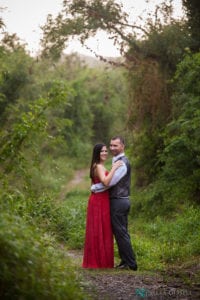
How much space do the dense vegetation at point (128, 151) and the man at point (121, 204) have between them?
0.44 meters

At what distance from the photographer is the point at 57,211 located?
43.2ft

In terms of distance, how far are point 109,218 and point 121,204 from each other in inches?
12.0

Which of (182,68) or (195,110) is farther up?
(182,68)

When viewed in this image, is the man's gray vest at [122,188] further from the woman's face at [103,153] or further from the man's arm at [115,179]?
the woman's face at [103,153]

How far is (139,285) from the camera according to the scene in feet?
26.2

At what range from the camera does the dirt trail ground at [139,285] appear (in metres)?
7.33

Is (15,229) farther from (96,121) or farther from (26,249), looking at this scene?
(96,121)

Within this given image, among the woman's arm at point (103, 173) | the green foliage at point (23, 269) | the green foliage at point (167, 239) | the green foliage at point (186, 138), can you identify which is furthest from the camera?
the green foliage at point (186, 138)

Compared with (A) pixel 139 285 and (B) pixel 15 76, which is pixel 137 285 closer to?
(A) pixel 139 285

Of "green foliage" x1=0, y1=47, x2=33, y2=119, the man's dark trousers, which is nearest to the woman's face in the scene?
the man's dark trousers

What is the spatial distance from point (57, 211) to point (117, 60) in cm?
750

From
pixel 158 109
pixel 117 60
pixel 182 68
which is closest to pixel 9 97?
pixel 117 60

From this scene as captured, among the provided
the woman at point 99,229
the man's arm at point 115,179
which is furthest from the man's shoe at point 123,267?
the man's arm at point 115,179

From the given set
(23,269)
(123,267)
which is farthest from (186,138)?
(23,269)
